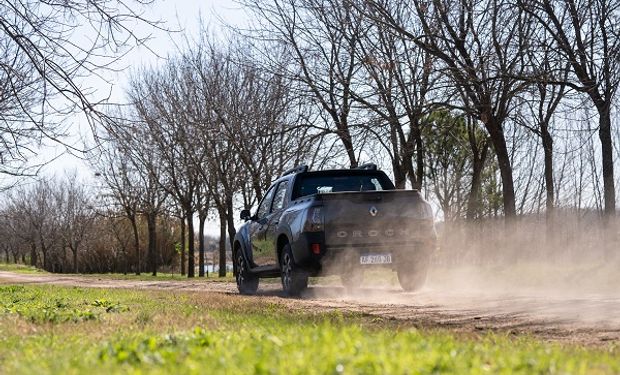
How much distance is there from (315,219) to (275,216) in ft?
6.22

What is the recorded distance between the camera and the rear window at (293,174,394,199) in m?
13.9

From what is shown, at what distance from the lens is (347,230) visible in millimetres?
12633

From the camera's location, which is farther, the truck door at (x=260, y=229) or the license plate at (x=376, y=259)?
the truck door at (x=260, y=229)

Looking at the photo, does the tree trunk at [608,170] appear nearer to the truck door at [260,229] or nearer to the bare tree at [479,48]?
the bare tree at [479,48]

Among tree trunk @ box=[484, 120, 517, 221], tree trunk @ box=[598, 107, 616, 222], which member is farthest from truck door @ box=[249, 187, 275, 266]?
tree trunk @ box=[598, 107, 616, 222]

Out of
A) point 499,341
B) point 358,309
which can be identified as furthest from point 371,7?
point 499,341

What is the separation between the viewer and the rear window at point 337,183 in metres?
13.9

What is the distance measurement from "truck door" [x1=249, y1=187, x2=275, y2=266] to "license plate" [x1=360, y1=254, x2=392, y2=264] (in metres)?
2.66

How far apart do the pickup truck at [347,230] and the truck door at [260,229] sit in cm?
77

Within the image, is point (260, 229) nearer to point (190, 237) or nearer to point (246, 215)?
point (246, 215)

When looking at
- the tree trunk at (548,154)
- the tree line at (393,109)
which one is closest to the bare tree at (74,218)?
the tree line at (393,109)

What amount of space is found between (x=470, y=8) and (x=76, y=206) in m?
59.6

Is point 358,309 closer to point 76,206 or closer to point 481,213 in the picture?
point 481,213

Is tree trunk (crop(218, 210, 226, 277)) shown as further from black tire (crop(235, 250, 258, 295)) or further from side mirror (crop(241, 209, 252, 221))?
side mirror (crop(241, 209, 252, 221))
